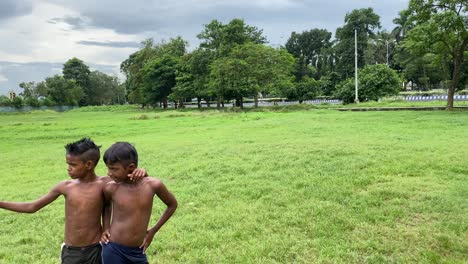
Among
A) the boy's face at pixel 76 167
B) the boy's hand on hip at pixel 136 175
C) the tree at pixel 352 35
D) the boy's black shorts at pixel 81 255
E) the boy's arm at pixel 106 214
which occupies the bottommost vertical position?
the boy's black shorts at pixel 81 255

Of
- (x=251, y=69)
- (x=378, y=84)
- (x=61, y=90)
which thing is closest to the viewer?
(x=251, y=69)

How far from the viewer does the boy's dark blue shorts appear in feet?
8.67

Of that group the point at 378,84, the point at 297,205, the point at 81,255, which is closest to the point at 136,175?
the point at 81,255

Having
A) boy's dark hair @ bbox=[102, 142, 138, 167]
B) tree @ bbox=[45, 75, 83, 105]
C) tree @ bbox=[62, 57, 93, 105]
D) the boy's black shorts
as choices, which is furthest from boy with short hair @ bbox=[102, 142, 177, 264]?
tree @ bbox=[62, 57, 93, 105]

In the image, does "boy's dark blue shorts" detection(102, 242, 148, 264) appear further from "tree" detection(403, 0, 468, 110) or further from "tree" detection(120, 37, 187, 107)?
"tree" detection(120, 37, 187, 107)

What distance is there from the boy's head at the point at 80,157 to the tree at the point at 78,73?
88233 millimetres

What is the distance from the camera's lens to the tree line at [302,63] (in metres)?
23.6

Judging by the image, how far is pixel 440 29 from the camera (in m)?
22.1

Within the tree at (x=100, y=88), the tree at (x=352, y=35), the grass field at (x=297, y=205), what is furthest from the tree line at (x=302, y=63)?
the grass field at (x=297, y=205)

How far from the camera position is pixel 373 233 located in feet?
15.1

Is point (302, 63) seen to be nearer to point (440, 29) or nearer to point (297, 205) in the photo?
point (440, 29)

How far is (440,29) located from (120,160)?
23.6 metres

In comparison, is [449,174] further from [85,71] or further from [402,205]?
[85,71]

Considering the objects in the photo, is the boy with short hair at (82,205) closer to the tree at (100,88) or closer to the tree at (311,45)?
the tree at (311,45)
